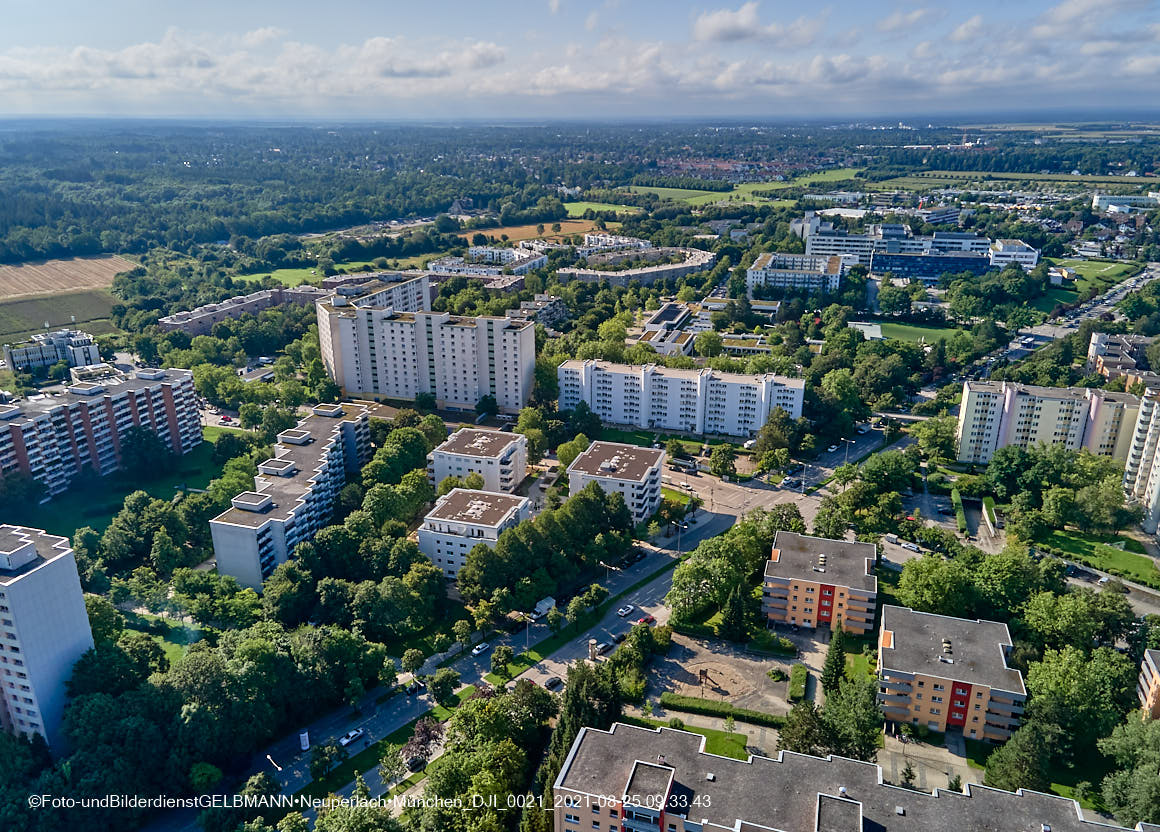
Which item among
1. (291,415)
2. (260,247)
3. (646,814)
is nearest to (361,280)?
(260,247)

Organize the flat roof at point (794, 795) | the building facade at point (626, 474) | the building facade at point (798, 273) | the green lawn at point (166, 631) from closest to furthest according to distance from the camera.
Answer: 1. the flat roof at point (794, 795)
2. the green lawn at point (166, 631)
3. the building facade at point (626, 474)
4. the building facade at point (798, 273)

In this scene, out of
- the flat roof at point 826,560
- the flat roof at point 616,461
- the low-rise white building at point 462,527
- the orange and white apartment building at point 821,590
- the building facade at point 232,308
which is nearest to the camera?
the orange and white apartment building at point 821,590

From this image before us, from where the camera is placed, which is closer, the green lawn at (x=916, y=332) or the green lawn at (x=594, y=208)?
the green lawn at (x=916, y=332)

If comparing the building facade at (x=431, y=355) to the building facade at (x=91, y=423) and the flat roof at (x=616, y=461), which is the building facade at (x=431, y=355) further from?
the flat roof at (x=616, y=461)

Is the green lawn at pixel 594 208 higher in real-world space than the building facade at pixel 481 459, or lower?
higher

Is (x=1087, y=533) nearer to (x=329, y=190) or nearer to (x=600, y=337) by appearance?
(x=600, y=337)

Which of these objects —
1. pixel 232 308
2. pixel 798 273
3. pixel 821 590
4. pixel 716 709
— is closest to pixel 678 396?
pixel 821 590

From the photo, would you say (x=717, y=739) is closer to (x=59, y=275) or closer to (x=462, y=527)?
(x=462, y=527)

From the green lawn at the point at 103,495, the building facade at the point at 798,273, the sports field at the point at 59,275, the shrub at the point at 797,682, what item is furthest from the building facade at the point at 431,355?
the sports field at the point at 59,275
